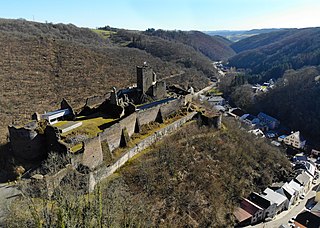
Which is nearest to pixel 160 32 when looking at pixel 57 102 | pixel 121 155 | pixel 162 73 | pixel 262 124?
pixel 162 73

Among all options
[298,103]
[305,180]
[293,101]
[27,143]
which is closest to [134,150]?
[27,143]

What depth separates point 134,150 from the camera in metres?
27.1

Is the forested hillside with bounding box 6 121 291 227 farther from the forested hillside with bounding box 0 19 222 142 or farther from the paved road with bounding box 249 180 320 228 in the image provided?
the forested hillside with bounding box 0 19 222 142

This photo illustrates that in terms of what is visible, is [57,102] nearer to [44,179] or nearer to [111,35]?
[44,179]

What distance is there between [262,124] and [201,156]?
126ft

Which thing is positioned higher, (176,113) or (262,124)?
(176,113)

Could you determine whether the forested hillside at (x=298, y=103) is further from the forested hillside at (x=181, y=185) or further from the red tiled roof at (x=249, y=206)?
the red tiled roof at (x=249, y=206)

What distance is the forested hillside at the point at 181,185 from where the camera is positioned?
15947 millimetres

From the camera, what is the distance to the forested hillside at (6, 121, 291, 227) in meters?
15.9

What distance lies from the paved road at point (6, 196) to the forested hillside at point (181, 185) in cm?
121

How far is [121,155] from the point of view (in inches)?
1005

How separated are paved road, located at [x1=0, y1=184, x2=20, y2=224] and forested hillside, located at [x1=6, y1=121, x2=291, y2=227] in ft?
3.96

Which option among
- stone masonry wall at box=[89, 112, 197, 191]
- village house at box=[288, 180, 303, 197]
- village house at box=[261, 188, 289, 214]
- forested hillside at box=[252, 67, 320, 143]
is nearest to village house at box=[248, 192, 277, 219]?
village house at box=[261, 188, 289, 214]

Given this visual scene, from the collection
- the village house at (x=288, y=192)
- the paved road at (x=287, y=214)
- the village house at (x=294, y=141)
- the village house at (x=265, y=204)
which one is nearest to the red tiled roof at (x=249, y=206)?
the village house at (x=265, y=204)
